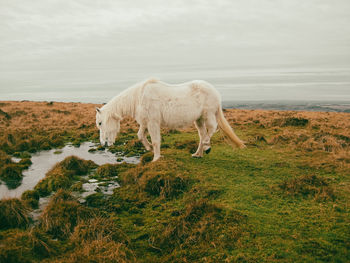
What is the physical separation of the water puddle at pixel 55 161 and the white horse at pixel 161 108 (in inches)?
46.2

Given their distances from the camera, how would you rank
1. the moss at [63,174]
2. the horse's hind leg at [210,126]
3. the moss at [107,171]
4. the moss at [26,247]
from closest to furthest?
the moss at [26,247] → the moss at [63,174] → the moss at [107,171] → the horse's hind leg at [210,126]

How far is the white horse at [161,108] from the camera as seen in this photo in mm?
7656

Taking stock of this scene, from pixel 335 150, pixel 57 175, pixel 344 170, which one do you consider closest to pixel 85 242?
pixel 57 175

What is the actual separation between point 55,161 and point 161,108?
15.5ft

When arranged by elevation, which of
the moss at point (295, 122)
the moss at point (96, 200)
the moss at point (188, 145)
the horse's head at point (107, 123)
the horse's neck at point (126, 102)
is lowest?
the moss at point (96, 200)

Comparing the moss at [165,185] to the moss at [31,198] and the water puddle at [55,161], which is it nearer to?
the water puddle at [55,161]

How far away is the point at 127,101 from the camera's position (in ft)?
26.5

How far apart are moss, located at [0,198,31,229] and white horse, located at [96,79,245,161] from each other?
394 cm

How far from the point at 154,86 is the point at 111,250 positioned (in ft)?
17.5

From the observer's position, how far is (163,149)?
1009 cm

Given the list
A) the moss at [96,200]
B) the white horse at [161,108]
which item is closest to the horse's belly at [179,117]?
the white horse at [161,108]

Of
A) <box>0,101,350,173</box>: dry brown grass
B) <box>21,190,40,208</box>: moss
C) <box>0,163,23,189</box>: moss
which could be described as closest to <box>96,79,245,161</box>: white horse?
<box>0,101,350,173</box>: dry brown grass

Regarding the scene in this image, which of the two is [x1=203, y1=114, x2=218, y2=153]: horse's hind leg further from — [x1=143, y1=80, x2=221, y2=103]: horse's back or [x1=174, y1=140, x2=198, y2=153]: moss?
[x1=174, y1=140, x2=198, y2=153]: moss

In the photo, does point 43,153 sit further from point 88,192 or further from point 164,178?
point 164,178
